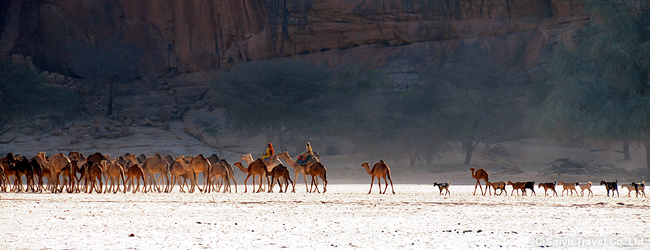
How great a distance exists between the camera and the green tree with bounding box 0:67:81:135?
4247 centimetres

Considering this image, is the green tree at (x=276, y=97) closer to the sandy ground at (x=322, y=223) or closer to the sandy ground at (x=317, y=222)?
the sandy ground at (x=317, y=222)

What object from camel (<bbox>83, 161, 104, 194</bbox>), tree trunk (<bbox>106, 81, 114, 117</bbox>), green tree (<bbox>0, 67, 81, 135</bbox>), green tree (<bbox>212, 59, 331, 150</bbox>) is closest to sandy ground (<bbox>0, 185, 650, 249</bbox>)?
camel (<bbox>83, 161, 104, 194</bbox>)

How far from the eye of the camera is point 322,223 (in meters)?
11.8

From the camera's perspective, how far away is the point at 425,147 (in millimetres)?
38188

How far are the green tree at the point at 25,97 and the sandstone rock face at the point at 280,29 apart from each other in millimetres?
13159

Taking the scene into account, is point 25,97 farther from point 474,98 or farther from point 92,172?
point 474,98

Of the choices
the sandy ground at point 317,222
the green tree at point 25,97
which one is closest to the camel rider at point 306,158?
the sandy ground at point 317,222

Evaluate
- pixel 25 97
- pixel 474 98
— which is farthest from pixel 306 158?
pixel 25 97

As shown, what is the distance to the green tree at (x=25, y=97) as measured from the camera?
1672 inches

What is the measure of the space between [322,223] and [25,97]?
36.9 metres

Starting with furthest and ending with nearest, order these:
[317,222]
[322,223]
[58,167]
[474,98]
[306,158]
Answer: [474,98], [306,158], [58,167], [317,222], [322,223]

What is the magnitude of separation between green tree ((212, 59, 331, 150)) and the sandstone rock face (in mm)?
6603

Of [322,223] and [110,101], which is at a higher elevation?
[110,101]

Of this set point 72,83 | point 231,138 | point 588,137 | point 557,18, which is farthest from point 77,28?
point 588,137
